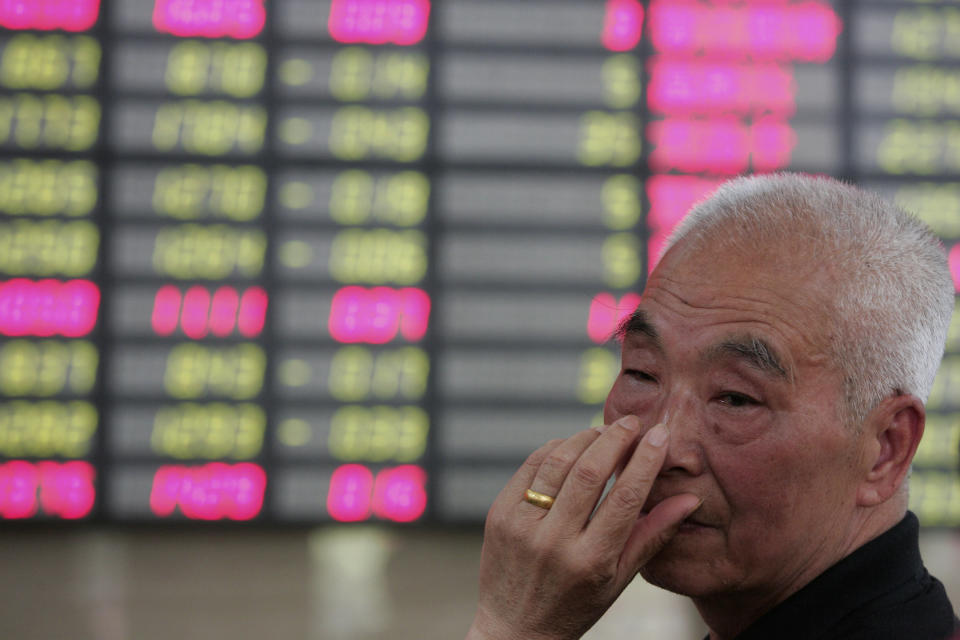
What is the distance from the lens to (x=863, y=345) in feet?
3.12

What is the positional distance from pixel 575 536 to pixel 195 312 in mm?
3866

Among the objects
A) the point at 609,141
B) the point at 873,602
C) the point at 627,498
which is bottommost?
the point at 873,602

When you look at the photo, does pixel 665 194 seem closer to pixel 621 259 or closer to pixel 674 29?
pixel 621 259

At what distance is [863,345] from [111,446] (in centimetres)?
417

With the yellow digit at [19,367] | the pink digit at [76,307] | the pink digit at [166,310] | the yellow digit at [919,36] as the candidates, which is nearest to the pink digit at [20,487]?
the yellow digit at [19,367]

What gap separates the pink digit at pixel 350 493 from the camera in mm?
4527

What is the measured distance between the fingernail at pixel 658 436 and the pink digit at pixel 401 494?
368cm

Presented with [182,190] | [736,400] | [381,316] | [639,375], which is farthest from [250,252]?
[736,400]

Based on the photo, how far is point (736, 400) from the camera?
3.27 feet

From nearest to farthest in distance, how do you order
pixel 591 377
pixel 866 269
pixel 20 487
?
pixel 866 269, pixel 20 487, pixel 591 377

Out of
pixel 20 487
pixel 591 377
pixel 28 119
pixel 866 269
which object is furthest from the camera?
pixel 591 377

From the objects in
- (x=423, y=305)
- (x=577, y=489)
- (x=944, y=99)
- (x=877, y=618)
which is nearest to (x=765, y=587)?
(x=877, y=618)

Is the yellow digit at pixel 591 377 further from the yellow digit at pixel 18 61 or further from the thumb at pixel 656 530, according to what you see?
the thumb at pixel 656 530

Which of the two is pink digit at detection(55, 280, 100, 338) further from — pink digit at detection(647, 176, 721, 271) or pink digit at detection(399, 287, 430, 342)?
pink digit at detection(647, 176, 721, 271)
